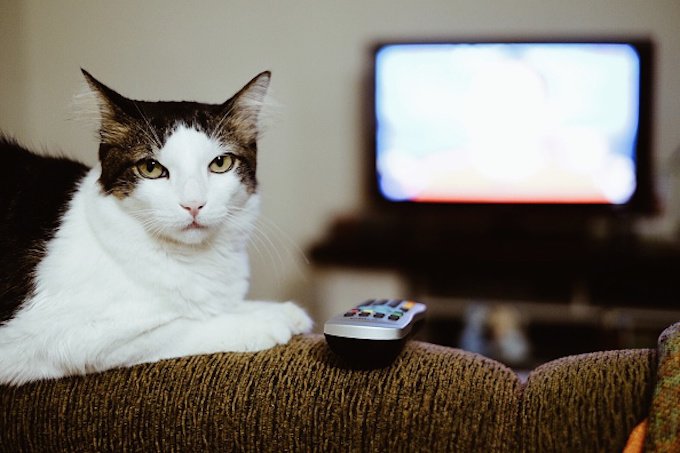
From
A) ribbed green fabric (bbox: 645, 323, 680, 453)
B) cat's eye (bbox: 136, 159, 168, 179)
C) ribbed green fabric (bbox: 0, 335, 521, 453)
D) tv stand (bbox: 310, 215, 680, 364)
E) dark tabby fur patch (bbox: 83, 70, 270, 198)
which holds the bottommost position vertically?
tv stand (bbox: 310, 215, 680, 364)

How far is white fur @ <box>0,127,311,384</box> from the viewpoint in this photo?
74cm

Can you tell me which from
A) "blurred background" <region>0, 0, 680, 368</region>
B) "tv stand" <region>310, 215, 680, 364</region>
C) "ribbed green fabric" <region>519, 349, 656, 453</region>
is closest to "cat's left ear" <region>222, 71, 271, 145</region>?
"ribbed green fabric" <region>519, 349, 656, 453</region>

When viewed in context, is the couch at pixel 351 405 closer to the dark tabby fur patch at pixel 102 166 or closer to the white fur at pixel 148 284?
the white fur at pixel 148 284

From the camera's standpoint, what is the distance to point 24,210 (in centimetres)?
86

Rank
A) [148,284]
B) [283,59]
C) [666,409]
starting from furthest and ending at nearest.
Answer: [283,59] < [148,284] < [666,409]

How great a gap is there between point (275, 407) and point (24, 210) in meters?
0.54

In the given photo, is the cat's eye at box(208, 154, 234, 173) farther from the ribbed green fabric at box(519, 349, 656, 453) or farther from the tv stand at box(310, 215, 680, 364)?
the tv stand at box(310, 215, 680, 364)

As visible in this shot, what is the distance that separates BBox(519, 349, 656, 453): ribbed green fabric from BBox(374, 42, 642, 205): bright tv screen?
171 cm

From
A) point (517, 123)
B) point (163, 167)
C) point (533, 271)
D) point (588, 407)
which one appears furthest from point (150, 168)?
point (517, 123)

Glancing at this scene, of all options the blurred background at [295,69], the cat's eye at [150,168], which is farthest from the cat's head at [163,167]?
the blurred background at [295,69]

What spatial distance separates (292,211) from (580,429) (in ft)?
6.62

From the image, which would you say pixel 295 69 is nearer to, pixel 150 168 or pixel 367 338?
pixel 150 168

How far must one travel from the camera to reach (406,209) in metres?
2.25

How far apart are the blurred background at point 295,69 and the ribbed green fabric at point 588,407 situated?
1.47 m
